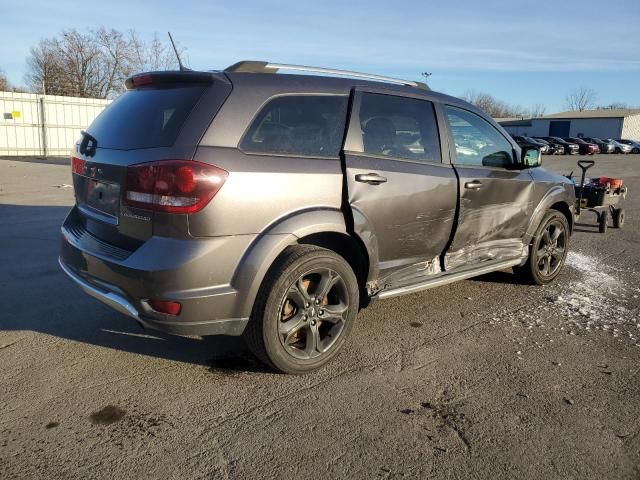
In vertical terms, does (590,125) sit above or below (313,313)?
above

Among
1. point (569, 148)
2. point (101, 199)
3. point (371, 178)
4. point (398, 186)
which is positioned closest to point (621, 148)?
point (569, 148)

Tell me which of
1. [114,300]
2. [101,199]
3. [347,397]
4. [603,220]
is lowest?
[347,397]

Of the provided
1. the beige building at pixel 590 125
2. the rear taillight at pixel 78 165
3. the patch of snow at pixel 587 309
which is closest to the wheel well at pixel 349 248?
the patch of snow at pixel 587 309

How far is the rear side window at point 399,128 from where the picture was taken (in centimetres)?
373

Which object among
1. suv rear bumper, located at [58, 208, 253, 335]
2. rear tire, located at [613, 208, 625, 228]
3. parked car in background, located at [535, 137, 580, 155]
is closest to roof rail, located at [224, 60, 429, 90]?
suv rear bumper, located at [58, 208, 253, 335]

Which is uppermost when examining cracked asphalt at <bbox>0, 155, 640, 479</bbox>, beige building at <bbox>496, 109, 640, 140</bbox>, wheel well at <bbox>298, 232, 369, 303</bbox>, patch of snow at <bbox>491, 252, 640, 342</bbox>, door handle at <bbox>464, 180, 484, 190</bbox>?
beige building at <bbox>496, 109, 640, 140</bbox>

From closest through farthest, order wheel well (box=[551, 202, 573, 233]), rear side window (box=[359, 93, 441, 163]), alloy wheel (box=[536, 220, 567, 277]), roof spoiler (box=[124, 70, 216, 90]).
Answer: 1. roof spoiler (box=[124, 70, 216, 90])
2. rear side window (box=[359, 93, 441, 163])
3. alloy wheel (box=[536, 220, 567, 277])
4. wheel well (box=[551, 202, 573, 233])

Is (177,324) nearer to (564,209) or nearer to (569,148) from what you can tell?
(564,209)

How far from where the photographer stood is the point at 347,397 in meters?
3.13

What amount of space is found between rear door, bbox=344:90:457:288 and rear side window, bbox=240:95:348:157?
0.12 m

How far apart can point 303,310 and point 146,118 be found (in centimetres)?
153

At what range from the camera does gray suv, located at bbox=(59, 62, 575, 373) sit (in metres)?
2.89

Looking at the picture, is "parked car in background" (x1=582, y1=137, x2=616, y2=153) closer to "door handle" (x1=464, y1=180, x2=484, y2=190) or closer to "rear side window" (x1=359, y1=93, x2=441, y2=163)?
"door handle" (x1=464, y1=180, x2=484, y2=190)

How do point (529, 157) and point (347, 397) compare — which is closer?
point (347, 397)
